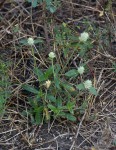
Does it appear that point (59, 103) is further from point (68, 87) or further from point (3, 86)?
point (3, 86)

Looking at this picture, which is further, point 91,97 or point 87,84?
point 91,97

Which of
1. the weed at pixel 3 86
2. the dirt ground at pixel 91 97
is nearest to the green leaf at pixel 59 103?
the dirt ground at pixel 91 97

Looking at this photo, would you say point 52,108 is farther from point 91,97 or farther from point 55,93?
point 91,97

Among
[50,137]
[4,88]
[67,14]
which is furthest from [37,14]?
[50,137]

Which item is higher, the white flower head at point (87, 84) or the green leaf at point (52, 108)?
the white flower head at point (87, 84)

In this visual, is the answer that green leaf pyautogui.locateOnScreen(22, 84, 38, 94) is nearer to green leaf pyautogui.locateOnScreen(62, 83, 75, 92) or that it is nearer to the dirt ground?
the dirt ground

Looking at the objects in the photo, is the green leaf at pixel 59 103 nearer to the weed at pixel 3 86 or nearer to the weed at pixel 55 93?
the weed at pixel 55 93

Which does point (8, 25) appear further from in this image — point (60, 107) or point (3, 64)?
point (60, 107)

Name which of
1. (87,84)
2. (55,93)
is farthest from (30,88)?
(87,84)

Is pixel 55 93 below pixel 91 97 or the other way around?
the other way around

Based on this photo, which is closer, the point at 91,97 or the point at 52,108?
the point at 52,108

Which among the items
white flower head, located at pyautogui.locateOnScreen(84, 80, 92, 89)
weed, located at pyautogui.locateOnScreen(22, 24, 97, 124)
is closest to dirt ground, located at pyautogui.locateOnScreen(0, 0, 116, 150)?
weed, located at pyautogui.locateOnScreen(22, 24, 97, 124)
